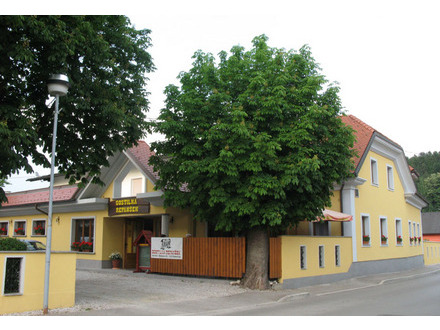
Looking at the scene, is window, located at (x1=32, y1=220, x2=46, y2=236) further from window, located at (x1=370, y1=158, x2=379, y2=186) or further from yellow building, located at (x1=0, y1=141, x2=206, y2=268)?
window, located at (x1=370, y1=158, x2=379, y2=186)

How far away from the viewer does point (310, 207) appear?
46.0 feet

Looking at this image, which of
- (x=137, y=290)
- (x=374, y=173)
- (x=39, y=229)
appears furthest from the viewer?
(x=39, y=229)

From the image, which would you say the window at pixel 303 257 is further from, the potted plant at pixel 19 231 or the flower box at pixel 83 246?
the potted plant at pixel 19 231

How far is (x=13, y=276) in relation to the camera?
9242 millimetres

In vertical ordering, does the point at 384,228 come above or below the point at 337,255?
above

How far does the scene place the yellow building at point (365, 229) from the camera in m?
16.0

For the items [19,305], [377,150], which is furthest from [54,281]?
[377,150]

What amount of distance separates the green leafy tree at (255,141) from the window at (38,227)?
12.8 metres

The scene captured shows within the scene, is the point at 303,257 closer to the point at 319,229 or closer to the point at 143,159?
the point at 319,229

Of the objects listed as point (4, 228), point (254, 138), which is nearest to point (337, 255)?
point (254, 138)

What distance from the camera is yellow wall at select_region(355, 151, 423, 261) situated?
805 inches

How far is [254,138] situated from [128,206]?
905 centimetres

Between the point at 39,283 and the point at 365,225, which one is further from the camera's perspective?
the point at 365,225

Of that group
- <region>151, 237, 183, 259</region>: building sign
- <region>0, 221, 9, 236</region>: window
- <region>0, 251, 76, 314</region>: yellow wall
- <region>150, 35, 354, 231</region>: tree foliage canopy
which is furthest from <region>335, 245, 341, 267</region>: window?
<region>0, 221, 9, 236</region>: window
